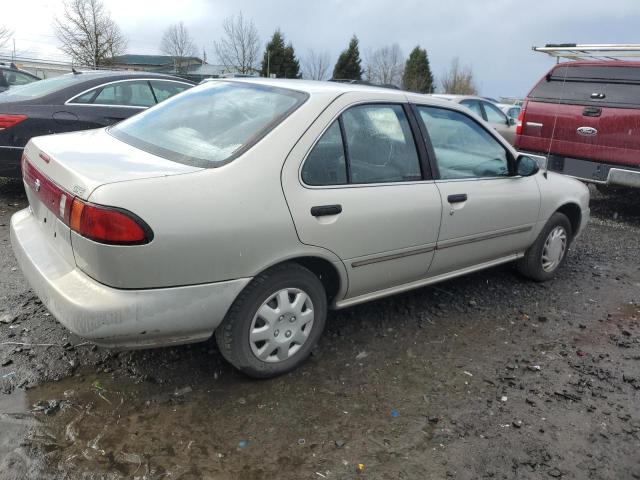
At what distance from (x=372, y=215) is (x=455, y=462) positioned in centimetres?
132

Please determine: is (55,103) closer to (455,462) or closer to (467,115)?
(467,115)

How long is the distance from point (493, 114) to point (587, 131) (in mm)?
5091

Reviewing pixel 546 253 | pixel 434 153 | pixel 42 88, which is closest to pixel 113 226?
pixel 434 153

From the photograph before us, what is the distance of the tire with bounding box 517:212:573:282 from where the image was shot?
4430mm

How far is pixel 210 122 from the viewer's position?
3.01 m

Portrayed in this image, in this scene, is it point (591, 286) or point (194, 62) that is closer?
point (591, 286)

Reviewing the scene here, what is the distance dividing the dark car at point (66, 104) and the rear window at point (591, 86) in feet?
16.9

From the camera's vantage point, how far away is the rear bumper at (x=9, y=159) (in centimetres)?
533

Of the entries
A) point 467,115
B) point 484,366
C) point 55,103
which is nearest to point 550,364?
point 484,366

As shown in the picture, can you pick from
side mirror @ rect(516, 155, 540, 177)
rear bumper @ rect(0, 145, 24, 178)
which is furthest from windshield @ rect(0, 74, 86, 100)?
side mirror @ rect(516, 155, 540, 177)

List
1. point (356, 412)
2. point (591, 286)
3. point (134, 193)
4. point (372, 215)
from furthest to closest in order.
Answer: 1. point (591, 286)
2. point (372, 215)
3. point (356, 412)
4. point (134, 193)

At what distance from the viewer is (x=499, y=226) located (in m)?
3.87

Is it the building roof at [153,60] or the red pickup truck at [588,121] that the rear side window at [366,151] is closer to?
the red pickup truck at [588,121]

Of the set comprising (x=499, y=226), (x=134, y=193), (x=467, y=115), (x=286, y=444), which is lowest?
(x=286, y=444)
